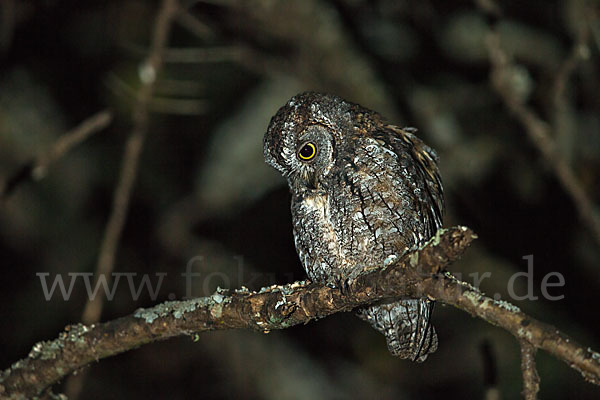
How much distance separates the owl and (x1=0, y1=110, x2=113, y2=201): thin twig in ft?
3.15

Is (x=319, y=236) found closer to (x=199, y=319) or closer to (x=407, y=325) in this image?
(x=407, y=325)

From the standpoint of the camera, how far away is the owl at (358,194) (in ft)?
9.17

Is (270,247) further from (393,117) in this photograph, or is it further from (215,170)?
(393,117)

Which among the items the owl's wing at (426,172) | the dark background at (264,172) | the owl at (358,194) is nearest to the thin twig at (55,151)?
the owl at (358,194)

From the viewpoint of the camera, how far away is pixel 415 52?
6453mm

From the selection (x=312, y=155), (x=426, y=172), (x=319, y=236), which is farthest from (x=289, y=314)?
(x=426, y=172)

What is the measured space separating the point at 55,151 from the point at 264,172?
8.61 ft

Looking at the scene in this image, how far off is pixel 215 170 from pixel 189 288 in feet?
3.53

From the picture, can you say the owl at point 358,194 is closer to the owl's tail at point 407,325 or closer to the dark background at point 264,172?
the owl's tail at point 407,325

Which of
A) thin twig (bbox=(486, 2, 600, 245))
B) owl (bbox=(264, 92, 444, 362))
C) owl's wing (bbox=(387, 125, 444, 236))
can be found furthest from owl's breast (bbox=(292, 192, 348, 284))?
thin twig (bbox=(486, 2, 600, 245))

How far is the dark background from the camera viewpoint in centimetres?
532

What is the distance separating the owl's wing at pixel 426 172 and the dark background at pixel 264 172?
191 cm

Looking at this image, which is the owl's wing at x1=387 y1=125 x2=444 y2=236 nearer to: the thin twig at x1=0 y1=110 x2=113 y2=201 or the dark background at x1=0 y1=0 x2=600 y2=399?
the thin twig at x1=0 y1=110 x2=113 y2=201

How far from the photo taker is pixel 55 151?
3.33 metres
